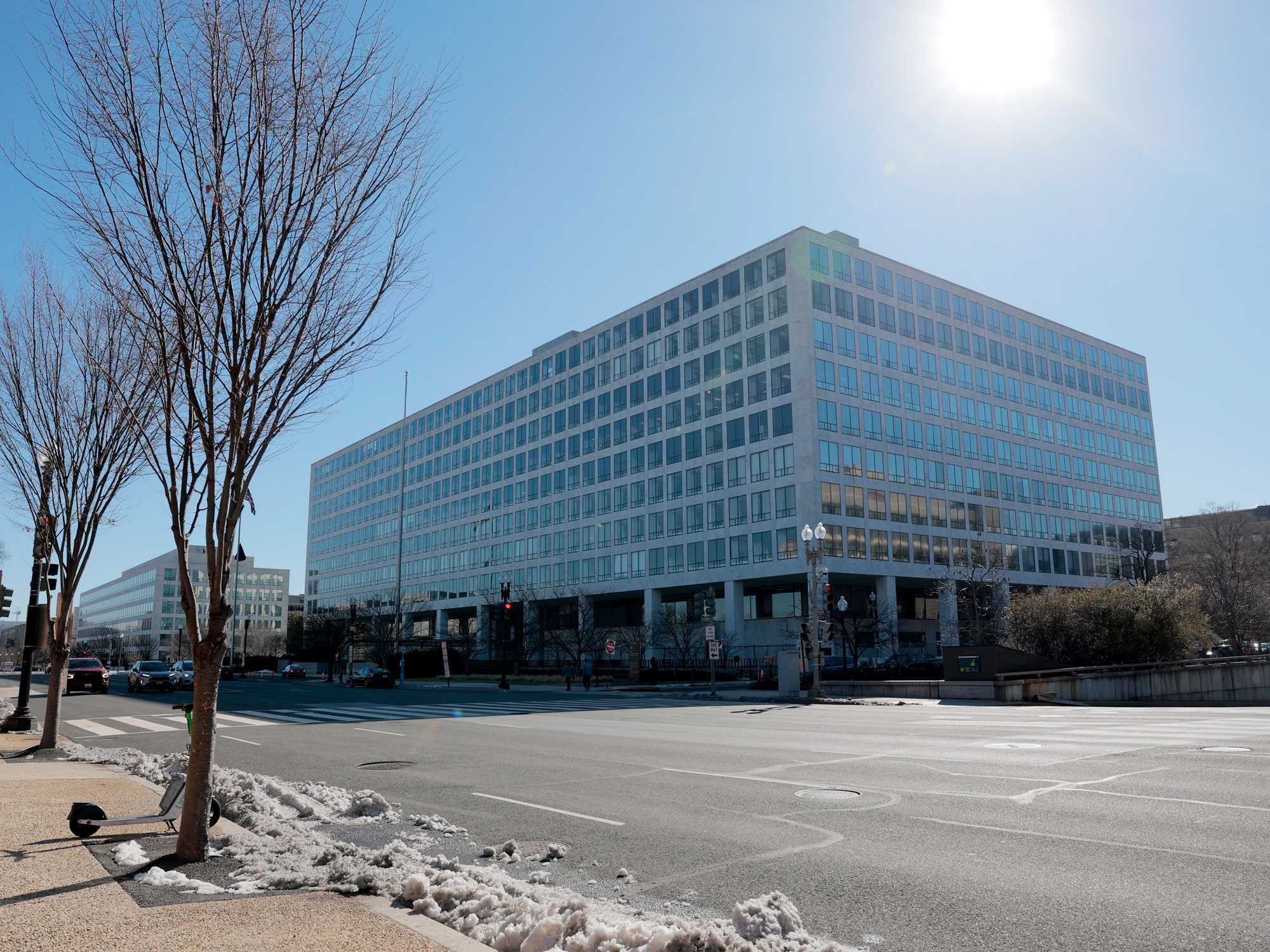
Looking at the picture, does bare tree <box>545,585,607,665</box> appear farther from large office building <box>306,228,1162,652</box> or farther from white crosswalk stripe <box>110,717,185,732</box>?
white crosswalk stripe <box>110,717,185,732</box>

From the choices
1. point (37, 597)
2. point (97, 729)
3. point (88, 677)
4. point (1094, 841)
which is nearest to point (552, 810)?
point (1094, 841)

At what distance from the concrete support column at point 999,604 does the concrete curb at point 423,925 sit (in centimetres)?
5638

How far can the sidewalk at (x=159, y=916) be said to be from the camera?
15.4 feet

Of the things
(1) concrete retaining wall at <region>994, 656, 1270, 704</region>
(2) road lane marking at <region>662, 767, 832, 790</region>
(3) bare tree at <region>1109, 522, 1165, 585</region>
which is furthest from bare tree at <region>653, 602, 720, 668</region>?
(2) road lane marking at <region>662, 767, 832, 790</region>

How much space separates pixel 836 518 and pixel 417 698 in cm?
3178

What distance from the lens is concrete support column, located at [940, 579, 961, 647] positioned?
6156 centimetres

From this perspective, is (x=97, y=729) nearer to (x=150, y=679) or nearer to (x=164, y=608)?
(x=150, y=679)

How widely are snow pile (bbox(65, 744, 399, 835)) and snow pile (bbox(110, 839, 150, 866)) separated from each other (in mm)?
1218

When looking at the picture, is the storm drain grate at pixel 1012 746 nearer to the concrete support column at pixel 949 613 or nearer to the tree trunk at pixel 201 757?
the tree trunk at pixel 201 757

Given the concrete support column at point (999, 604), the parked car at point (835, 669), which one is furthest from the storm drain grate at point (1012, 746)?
the concrete support column at point (999, 604)

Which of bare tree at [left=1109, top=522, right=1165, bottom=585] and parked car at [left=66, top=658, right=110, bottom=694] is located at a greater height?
bare tree at [left=1109, top=522, right=1165, bottom=585]

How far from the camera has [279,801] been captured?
9.97 metres

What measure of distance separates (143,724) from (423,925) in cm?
2073

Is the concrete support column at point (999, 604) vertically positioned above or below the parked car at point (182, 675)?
above
